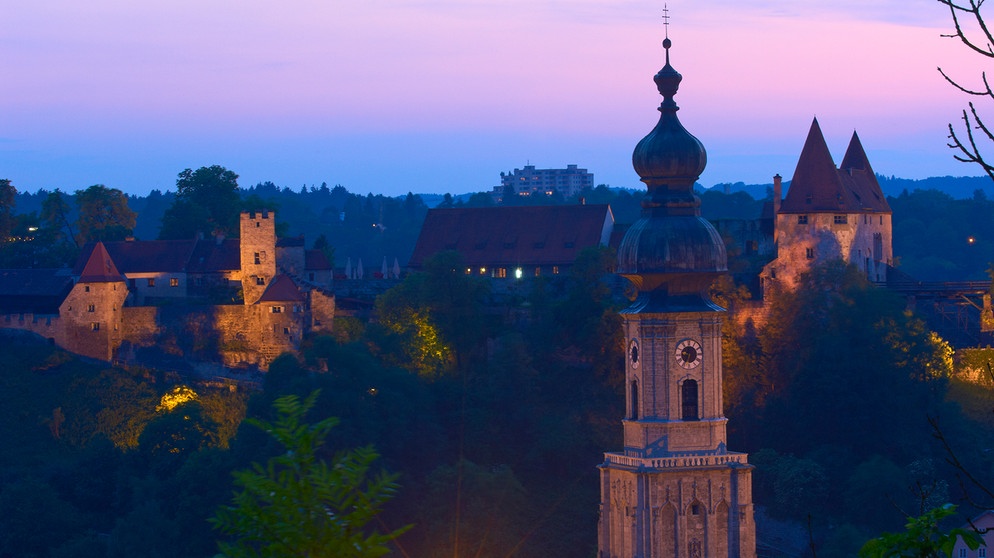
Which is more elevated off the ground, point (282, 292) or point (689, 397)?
point (282, 292)

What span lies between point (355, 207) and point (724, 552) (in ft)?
364

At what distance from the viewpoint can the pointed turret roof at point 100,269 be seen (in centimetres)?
6356

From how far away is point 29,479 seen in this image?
54000mm

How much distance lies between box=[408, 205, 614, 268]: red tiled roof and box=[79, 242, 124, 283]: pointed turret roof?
1093 cm

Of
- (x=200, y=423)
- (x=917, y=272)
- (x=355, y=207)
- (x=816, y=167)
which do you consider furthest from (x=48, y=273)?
(x=355, y=207)

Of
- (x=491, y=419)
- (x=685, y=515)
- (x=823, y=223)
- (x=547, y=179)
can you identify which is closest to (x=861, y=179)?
(x=823, y=223)

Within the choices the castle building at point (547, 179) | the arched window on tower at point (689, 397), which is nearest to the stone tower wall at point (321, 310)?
the arched window on tower at point (689, 397)

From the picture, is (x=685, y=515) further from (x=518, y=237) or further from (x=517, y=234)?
(x=517, y=234)

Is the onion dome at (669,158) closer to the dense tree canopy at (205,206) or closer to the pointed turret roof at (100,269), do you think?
the pointed turret roof at (100,269)

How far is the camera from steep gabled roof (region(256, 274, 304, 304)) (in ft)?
205

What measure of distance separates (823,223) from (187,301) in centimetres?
2098

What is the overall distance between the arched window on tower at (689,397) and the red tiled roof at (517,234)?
25.5 m

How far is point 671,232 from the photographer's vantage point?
4344 centimetres

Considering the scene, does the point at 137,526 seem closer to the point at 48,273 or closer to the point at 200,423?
the point at 200,423
